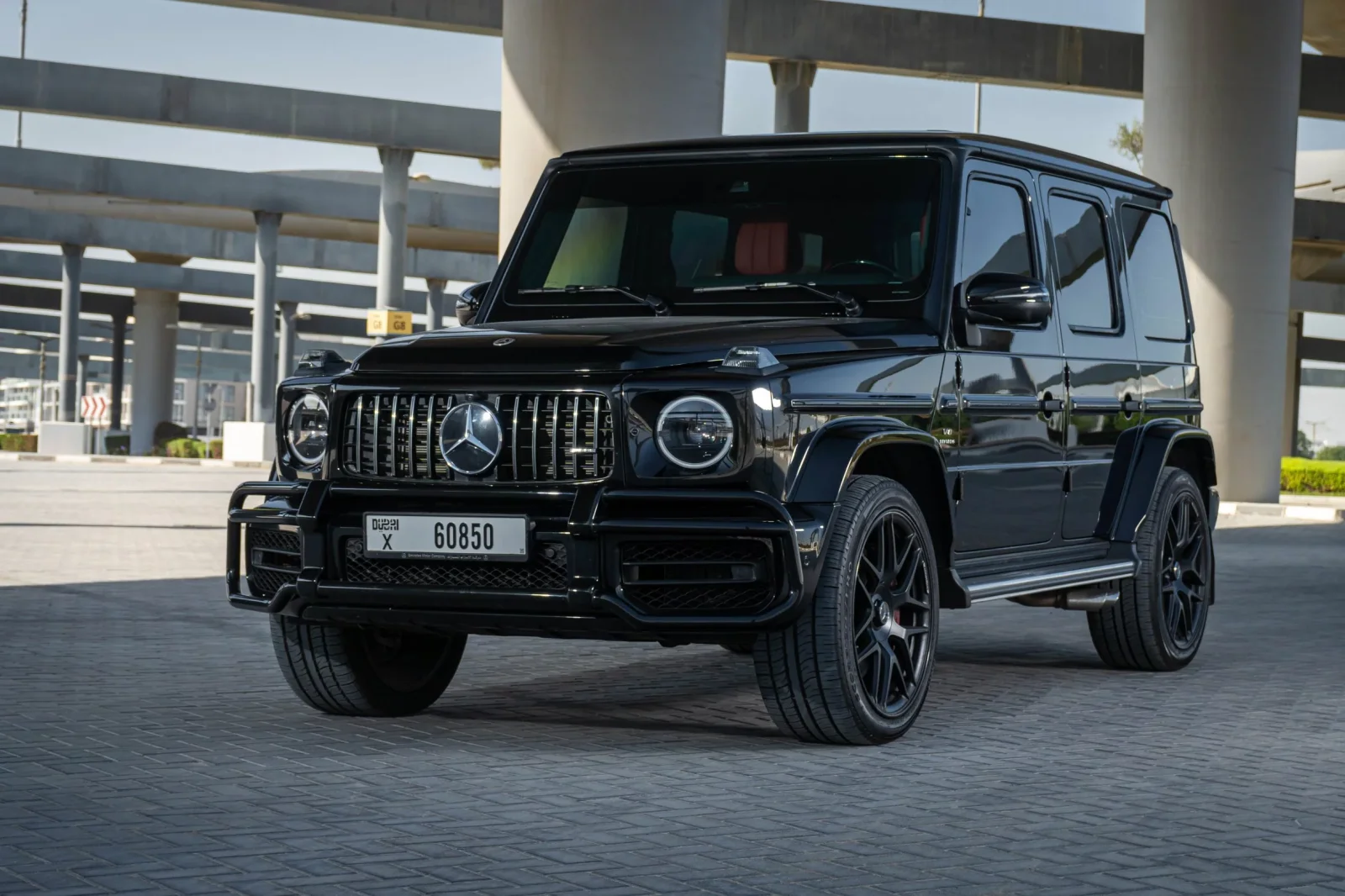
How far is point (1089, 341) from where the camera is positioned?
27.3 feet

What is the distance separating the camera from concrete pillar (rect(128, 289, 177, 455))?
217ft

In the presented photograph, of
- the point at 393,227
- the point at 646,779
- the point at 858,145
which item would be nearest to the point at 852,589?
the point at 646,779

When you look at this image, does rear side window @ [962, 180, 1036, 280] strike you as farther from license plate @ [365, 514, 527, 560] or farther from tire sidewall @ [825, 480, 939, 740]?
license plate @ [365, 514, 527, 560]

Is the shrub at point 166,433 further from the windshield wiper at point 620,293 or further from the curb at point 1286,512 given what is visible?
the windshield wiper at point 620,293

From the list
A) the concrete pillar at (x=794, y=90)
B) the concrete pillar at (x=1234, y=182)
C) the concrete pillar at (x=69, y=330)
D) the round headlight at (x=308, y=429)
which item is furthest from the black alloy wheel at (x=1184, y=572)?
the concrete pillar at (x=69, y=330)

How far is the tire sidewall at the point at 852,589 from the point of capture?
611cm

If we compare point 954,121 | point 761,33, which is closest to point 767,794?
point 761,33

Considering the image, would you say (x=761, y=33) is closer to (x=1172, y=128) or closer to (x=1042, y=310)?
(x=1172, y=128)

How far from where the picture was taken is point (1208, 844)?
507 centimetres

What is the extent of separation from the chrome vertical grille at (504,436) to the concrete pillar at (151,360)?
201 feet

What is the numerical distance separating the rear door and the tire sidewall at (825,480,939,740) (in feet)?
5.07

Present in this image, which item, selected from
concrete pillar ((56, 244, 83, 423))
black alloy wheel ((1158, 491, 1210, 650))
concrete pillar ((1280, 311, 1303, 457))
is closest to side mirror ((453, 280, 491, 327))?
black alloy wheel ((1158, 491, 1210, 650))

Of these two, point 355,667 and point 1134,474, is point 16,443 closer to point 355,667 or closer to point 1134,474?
point 1134,474

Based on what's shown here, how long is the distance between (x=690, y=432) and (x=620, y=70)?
10239 mm
